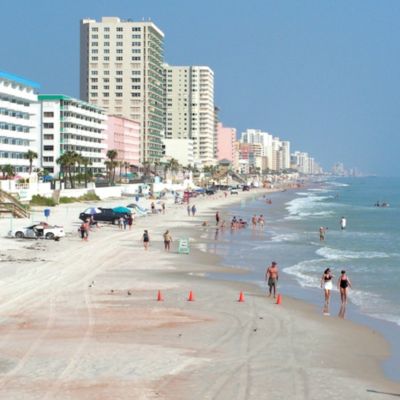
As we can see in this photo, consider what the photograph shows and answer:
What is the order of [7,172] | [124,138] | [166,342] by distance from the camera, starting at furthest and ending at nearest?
1. [124,138]
2. [7,172]
3. [166,342]

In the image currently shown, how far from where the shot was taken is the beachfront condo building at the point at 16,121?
8556 centimetres

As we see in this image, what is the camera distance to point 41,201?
71.2m

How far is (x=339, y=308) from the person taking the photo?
24.7 metres

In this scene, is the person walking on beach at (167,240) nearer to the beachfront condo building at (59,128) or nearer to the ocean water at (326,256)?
the ocean water at (326,256)

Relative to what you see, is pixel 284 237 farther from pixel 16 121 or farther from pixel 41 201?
pixel 16 121

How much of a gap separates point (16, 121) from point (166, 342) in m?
75.1

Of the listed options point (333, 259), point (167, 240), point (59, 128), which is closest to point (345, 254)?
point (333, 259)

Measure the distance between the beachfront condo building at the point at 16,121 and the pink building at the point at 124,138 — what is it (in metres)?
45.5

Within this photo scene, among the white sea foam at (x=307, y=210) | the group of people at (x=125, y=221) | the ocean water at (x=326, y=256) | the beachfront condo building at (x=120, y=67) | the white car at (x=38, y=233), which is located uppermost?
the beachfront condo building at (x=120, y=67)

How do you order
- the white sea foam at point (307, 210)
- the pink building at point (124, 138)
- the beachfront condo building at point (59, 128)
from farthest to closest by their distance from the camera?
1. the pink building at point (124, 138)
2. the beachfront condo building at point (59, 128)
3. the white sea foam at point (307, 210)

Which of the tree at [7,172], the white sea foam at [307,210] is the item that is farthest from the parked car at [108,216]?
the white sea foam at [307,210]

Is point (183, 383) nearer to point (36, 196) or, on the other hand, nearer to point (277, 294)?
point (277, 294)

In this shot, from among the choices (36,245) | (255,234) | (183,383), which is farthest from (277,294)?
(255,234)

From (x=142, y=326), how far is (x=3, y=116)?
6943 centimetres
